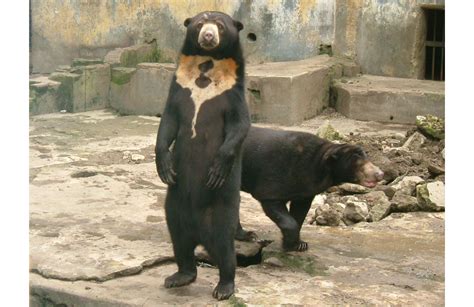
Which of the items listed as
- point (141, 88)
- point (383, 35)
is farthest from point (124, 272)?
point (383, 35)

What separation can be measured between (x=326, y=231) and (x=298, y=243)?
0.76 m

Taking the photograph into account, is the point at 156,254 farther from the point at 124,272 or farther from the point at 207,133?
the point at 207,133

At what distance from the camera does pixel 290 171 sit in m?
6.66

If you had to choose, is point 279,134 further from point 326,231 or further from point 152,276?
point 152,276

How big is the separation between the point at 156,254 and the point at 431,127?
4350mm

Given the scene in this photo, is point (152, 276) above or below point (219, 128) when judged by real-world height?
below

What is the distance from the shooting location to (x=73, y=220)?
7.12m

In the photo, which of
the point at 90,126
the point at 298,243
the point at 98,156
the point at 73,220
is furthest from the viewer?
the point at 90,126

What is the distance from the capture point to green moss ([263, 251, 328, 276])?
619 centimetres

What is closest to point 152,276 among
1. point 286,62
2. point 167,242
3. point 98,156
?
point 167,242

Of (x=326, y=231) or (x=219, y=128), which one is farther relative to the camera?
(x=326, y=231)

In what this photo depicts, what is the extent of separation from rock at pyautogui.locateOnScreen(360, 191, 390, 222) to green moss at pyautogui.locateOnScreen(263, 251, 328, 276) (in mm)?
1311

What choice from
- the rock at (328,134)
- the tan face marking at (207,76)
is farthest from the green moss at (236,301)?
the rock at (328,134)

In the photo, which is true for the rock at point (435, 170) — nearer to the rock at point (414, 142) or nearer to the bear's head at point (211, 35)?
the rock at point (414, 142)
